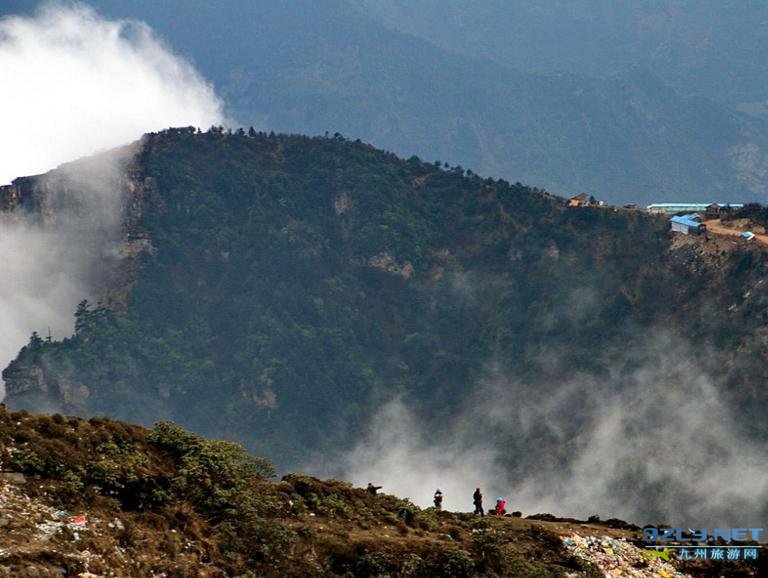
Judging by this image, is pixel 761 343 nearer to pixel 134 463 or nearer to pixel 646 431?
pixel 646 431

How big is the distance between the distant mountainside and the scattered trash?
58.2m

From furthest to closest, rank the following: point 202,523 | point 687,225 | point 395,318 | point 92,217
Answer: point 92,217 → point 395,318 → point 687,225 → point 202,523

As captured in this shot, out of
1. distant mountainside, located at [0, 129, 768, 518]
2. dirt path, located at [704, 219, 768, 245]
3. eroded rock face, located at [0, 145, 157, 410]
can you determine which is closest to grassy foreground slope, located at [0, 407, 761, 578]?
distant mountainside, located at [0, 129, 768, 518]

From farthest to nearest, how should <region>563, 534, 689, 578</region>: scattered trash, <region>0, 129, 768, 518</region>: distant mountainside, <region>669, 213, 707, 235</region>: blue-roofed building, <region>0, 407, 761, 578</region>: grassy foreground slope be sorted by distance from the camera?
<region>669, 213, 707, 235</region>: blue-roofed building → <region>0, 129, 768, 518</region>: distant mountainside → <region>563, 534, 689, 578</region>: scattered trash → <region>0, 407, 761, 578</region>: grassy foreground slope

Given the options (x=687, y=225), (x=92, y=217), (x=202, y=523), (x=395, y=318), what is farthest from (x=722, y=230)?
(x=202, y=523)

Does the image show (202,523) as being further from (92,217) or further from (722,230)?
(92,217)

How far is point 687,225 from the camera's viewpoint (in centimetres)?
12344

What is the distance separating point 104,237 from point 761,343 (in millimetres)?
89847

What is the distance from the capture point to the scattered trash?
153 ft

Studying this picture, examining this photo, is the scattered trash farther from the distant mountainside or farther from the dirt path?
the dirt path

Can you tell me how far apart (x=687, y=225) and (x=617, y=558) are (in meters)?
80.9

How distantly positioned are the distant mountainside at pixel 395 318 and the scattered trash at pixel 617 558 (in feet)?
191

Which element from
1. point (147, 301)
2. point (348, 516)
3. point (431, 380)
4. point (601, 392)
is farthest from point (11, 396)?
point (348, 516)

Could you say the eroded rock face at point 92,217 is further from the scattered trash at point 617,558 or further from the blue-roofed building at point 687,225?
the scattered trash at point 617,558
